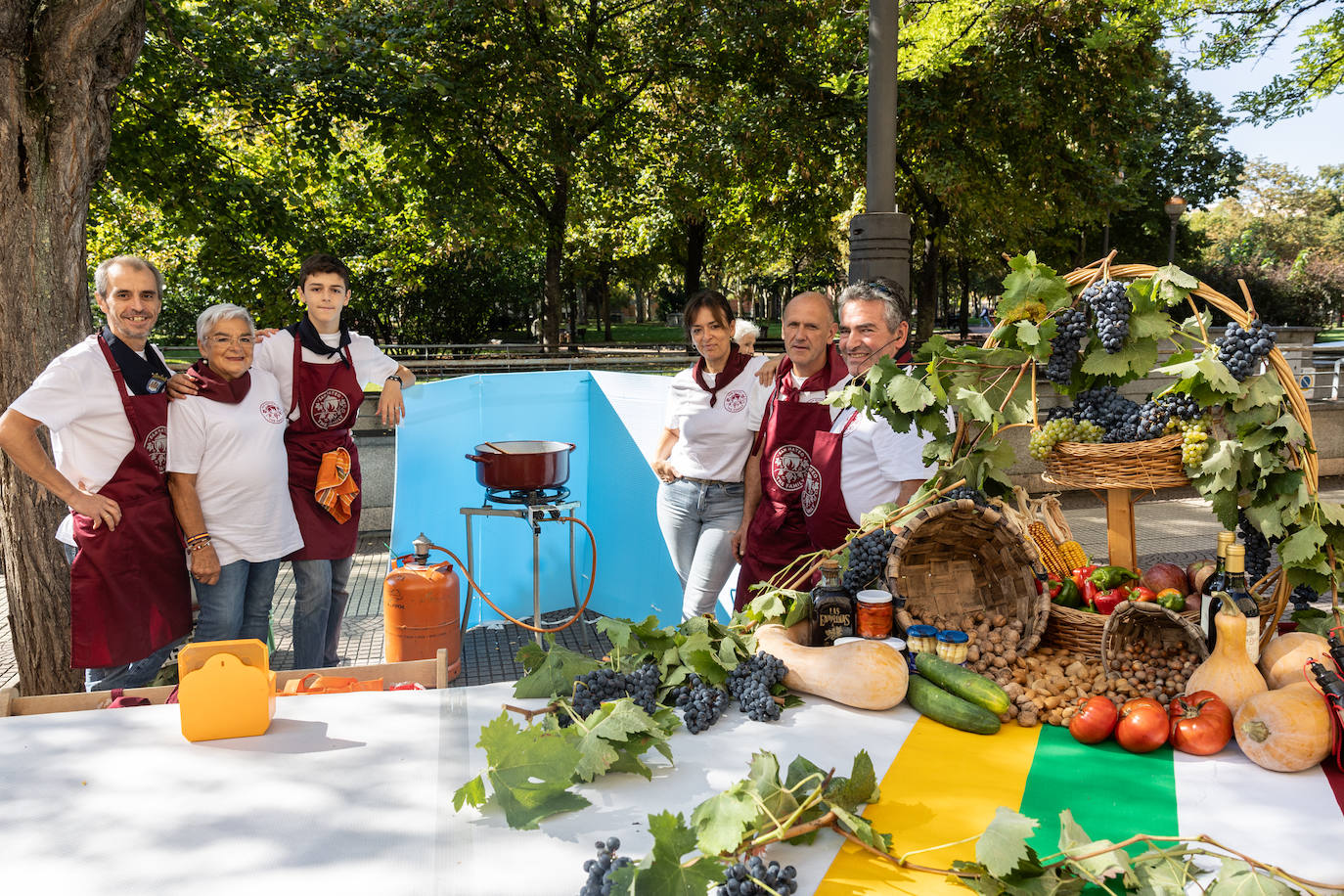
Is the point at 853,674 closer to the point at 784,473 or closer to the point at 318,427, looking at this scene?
the point at 784,473

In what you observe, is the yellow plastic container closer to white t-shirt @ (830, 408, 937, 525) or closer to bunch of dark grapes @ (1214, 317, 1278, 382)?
white t-shirt @ (830, 408, 937, 525)

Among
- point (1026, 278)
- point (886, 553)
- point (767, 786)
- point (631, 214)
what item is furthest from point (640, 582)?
point (631, 214)

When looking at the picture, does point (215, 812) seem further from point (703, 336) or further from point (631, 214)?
point (631, 214)

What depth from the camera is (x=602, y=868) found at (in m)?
1.42

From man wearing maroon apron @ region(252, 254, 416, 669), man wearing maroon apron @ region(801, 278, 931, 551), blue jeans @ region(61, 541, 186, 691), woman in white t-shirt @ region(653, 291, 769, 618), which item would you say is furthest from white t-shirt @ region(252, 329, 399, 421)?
man wearing maroon apron @ region(801, 278, 931, 551)

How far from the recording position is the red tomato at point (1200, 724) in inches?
73.9

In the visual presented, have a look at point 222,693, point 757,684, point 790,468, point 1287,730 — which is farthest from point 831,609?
point 222,693

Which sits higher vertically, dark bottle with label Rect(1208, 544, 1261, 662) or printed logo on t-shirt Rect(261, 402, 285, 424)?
printed logo on t-shirt Rect(261, 402, 285, 424)

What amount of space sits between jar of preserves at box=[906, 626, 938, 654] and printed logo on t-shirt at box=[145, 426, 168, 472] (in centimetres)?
284

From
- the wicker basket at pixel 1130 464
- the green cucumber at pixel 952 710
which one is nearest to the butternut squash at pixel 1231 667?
the wicker basket at pixel 1130 464

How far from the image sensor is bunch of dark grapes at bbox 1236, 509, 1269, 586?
2.24 metres

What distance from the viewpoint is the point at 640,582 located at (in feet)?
19.1

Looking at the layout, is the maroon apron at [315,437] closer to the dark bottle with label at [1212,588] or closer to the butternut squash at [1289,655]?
the dark bottle with label at [1212,588]

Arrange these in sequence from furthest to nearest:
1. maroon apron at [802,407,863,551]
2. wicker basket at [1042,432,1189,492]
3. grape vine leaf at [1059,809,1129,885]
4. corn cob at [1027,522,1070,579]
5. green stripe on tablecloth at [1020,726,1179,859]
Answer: maroon apron at [802,407,863,551] → corn cob at [1027,522,1070,579] → wicker basket at [1042,432,1189,492] → green stripe on tablecloth at [1020,726,1179,859] → grape vine leaf at [1059,809,1129,885]
